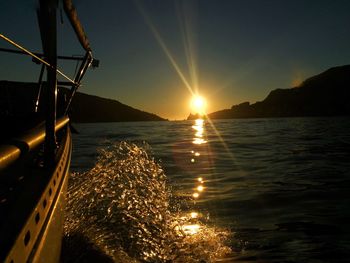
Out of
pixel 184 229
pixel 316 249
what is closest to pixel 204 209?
pixel 184 229

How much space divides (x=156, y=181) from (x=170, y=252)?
6.50m

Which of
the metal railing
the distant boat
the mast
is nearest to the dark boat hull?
the distant boat

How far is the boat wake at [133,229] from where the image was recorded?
5750 millimetres

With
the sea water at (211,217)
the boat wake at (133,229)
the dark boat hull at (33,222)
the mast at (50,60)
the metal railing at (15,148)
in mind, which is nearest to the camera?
the metal railing at (15,148)

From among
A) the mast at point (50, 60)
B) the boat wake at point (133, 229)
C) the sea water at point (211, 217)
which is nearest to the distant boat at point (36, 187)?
the mast at point (50, 60)

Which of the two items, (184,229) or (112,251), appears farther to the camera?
(184,229)

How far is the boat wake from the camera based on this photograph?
575cm

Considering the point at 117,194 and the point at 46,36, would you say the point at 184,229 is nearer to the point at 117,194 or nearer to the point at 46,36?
the point at 117,194

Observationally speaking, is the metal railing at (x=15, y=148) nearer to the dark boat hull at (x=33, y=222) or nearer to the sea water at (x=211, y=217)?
the dark boat hull at (x=33, y=222)

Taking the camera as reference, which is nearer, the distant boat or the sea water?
the distant boat

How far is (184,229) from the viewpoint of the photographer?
23.6 feet

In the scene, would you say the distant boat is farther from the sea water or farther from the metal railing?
the sea water

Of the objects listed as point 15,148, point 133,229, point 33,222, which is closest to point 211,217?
point 133,229

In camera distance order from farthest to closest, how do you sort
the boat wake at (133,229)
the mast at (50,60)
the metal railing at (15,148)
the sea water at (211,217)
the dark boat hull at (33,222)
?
the sea water at (211,217) → the boat wake at (133,229) → the mast at (50,60) → the dark boat hull at (33,222) → the metal railing at (15,148)
